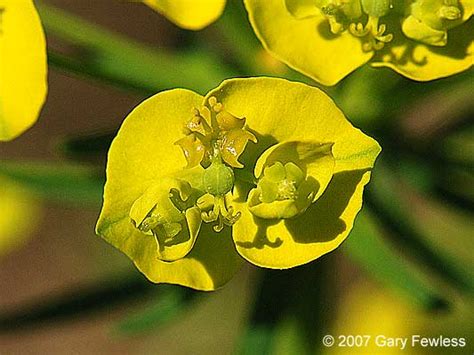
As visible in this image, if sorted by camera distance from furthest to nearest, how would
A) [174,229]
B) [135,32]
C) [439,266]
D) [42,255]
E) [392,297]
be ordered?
[42,255] < [135,32] < [392,297] < [439,266] < [174,229]

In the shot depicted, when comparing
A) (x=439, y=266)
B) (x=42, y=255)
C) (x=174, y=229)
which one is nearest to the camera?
(x=174, y=229)

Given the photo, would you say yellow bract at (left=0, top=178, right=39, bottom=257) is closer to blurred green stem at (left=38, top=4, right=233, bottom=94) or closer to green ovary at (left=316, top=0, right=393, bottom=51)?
blurred green stem at (left=38, top=4, right=233, bottom=94)

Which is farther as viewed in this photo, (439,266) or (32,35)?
(439,266)

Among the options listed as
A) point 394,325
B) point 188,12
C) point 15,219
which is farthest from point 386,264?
point 15,219

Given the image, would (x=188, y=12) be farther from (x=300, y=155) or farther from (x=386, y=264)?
(x=386, y=264)

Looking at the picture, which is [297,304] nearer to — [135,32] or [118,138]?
[118,138]

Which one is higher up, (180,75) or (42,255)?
(180,75)

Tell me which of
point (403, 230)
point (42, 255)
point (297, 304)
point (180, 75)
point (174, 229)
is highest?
point (174, 229)

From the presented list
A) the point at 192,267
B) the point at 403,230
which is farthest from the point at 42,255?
the point at 192,267

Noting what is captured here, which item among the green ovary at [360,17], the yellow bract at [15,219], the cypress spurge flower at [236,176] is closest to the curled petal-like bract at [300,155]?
the cypress spurge flower at [236,176]
